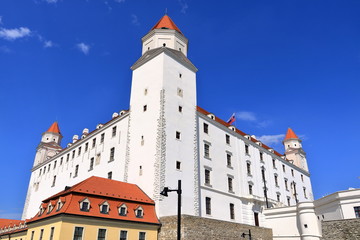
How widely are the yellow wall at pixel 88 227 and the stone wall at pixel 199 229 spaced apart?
1.07m

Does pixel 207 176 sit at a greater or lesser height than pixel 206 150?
lesser

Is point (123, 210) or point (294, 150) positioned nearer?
point (123, 210)

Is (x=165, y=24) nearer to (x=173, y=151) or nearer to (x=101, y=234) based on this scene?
(x=173, y=151)

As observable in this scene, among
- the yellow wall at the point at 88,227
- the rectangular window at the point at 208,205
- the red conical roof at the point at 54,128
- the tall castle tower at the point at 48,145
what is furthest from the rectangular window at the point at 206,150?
the red conical roof at the point at 54,128

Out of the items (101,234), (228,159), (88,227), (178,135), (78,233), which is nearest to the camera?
(78,233)

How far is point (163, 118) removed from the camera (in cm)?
3156

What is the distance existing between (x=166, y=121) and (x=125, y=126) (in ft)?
23.3

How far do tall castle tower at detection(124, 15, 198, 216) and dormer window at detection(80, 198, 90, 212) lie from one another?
262 inches

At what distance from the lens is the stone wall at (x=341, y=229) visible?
2787 cm

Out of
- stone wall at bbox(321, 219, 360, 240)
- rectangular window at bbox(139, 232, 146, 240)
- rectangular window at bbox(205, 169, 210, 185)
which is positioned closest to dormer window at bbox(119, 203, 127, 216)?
rectangular window at bbox(139, 232, 146, 240)

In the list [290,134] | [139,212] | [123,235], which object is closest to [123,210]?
[139,212]

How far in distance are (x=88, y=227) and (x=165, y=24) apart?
27508 millimetres

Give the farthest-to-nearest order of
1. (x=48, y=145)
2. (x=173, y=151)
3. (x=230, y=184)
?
(x=48, y=145), (x=230, y=184), (x=173, y=151)

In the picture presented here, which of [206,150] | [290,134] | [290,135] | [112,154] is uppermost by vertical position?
[290,134]
